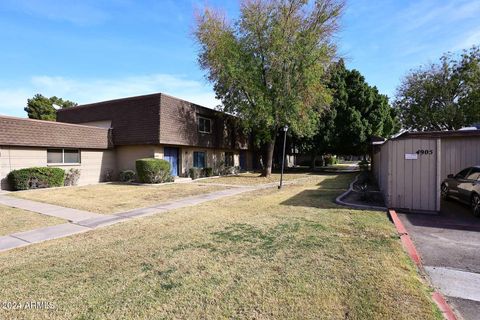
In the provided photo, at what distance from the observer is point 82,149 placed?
60.7ft

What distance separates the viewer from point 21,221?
25.5ft

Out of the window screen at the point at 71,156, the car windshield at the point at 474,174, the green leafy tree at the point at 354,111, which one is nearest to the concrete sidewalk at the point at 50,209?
the window screen at the point at 71,156

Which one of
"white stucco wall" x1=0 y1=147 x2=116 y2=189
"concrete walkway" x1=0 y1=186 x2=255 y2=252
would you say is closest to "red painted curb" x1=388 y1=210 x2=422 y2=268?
"concrete walkway" x1=0 y1=186 x2=255 y2=252

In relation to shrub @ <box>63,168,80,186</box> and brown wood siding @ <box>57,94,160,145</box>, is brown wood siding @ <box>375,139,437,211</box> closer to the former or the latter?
brown wood siding @ <box>57,94,160,145</box>

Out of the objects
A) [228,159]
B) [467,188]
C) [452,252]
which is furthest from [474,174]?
[228,159]

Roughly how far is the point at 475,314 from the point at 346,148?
90.5 feet

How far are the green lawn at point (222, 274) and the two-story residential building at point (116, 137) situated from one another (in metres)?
12.0

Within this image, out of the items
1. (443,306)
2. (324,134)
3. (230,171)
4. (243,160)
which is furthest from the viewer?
(243,160)

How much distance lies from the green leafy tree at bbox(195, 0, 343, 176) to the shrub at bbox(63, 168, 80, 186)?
1141 centimetres

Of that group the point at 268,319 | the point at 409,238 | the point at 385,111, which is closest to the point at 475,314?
the point at 268,319

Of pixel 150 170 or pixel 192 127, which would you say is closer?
pixel 150 170

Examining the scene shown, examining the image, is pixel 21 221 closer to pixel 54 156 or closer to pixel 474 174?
pixel 54 156

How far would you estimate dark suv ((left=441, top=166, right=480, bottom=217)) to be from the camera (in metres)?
8.39

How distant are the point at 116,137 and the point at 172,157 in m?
3.97
